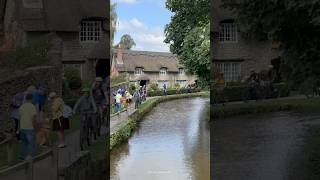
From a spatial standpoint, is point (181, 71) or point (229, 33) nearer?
point (229, 33)

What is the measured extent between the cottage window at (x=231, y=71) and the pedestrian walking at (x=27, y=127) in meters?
3.43

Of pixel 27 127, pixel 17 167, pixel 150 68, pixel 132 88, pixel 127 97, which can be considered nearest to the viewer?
pixel 17 167

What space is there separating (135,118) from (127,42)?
5.21 feet

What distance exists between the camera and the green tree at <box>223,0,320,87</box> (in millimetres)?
8219

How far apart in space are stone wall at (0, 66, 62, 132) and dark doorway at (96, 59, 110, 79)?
0.65m

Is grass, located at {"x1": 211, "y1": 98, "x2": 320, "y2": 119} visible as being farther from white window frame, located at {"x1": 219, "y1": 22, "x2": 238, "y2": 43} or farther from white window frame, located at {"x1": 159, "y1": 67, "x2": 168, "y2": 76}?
white window frame, located at {"x1": 159, "y1": 67, "x2": 168, "y2": 76}

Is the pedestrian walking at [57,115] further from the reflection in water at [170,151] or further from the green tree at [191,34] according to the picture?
the green tree at [191,34]

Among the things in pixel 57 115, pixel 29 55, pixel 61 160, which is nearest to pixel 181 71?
pixel 57 115

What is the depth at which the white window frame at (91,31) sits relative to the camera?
29.2ft

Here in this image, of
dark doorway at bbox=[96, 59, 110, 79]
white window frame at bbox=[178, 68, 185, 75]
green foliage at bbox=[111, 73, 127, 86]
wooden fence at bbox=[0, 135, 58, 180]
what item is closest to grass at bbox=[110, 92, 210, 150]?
white window frame at bbox=[178, 68, 185, 75]

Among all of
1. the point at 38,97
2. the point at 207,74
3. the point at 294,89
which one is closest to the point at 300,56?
the point at 294,89

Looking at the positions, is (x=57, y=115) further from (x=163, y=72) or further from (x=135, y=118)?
(x=163, y=72)

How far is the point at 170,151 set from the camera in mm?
10914

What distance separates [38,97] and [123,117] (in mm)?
2376
